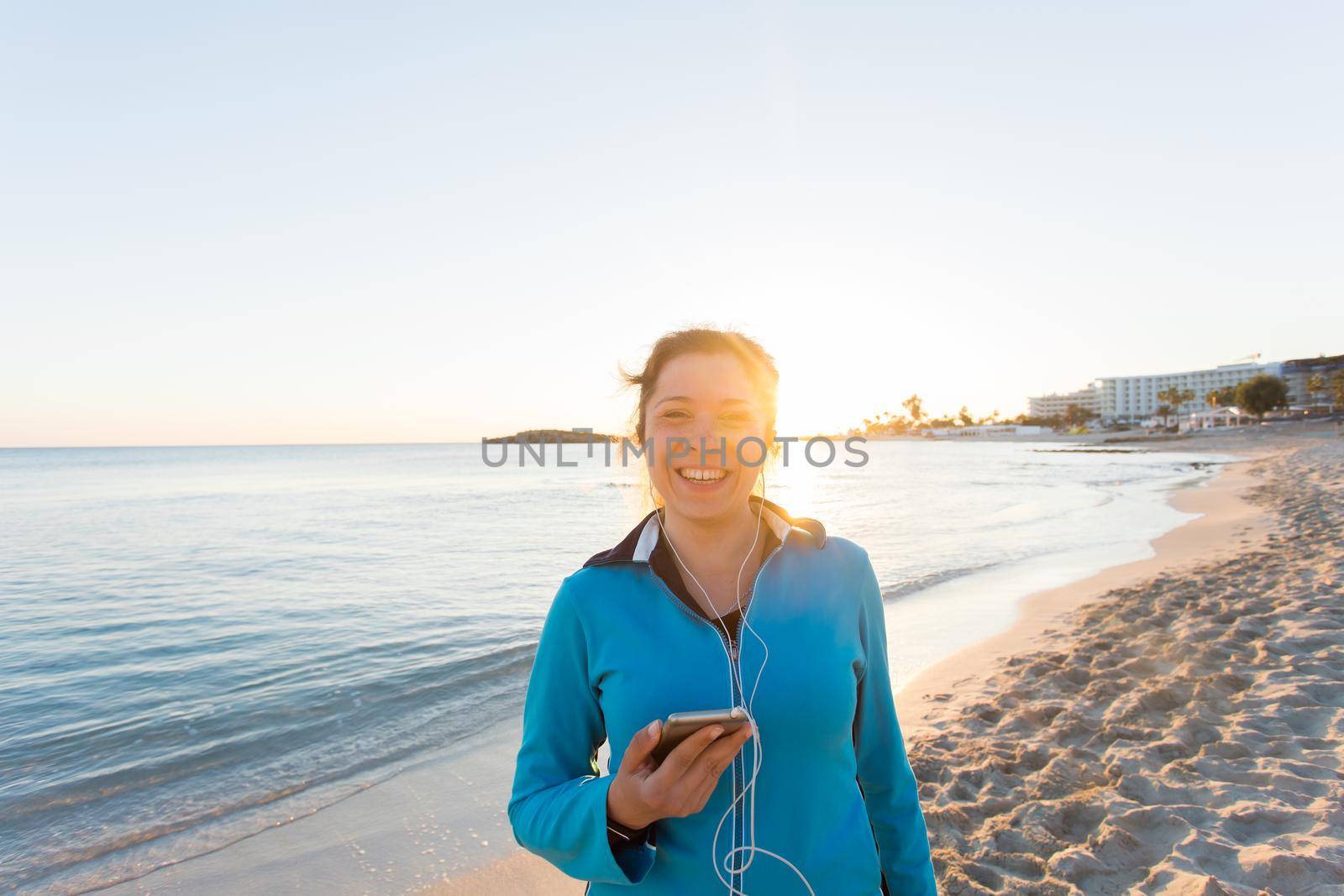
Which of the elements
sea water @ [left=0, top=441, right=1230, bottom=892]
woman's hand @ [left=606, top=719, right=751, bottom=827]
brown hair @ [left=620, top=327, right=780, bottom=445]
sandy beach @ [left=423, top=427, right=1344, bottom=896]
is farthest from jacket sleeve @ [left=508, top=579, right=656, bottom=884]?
sandy beach @ [left=423, top=427, right=1344, bottom=896]

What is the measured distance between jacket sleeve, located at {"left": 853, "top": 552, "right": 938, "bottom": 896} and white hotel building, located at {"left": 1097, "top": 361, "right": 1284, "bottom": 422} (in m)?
185

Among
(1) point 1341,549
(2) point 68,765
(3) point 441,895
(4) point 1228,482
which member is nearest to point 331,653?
(2) point 68,765

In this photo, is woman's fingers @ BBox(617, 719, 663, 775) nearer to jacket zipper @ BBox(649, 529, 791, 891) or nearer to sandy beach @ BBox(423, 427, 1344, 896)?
jacket zipper @ BBox(649, 529, 791, 891)

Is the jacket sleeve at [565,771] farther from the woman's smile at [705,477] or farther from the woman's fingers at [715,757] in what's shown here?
the woman's smile at [705,477]

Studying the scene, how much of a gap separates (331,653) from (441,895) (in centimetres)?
571

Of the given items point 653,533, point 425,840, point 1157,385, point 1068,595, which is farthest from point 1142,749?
point 1157,385

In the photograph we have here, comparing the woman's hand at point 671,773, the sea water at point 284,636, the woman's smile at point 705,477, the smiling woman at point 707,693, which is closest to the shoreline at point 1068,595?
the sea water at point 284,636

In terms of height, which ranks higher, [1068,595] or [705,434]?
[705,434]

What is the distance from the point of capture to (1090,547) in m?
14.8

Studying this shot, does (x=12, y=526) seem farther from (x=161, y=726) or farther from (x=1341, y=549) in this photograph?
(x=1341, y=549)

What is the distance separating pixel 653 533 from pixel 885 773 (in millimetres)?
959

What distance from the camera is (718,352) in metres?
1.97

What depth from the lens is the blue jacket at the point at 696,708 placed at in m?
1.60

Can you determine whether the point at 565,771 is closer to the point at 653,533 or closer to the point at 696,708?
the point at 696,708
